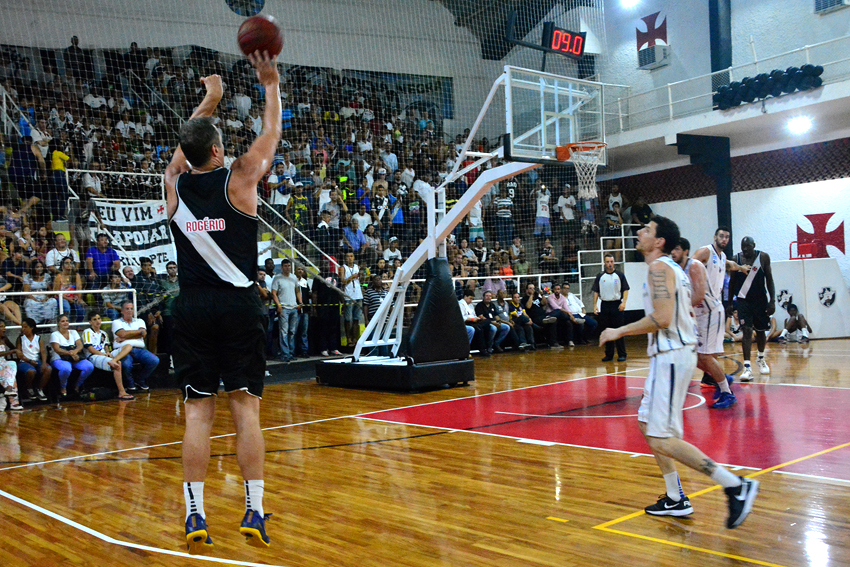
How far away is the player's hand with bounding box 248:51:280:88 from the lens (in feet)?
10.9

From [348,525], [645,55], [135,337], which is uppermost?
[645,55]

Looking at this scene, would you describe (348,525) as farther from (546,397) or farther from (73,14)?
(73,14)

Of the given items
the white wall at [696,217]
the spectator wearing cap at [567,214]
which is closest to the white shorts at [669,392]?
the spectator wearing cap at [567,214]

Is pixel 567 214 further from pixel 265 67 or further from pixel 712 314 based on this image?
pixel 265 67

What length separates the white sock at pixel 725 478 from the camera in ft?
12.8

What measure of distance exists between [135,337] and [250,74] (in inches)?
295

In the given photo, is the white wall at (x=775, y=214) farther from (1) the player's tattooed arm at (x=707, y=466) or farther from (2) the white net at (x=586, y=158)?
(1) the player's tattooed arm at (x=707, y=466)

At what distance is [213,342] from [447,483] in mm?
2466

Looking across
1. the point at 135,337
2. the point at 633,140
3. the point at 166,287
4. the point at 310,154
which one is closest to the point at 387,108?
the point at 310,154

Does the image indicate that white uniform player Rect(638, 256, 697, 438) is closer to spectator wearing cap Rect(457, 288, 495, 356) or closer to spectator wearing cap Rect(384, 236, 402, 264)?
spectator wearing cap Rect(457, 288, 495, 356)

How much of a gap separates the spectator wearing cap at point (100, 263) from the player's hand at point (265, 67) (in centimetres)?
894

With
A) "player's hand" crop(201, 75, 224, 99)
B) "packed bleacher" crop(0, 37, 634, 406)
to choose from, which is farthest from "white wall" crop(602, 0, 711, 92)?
"player's hand" crop(201, 75, 224, 99)

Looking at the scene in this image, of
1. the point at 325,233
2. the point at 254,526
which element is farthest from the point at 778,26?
the point at 254,526

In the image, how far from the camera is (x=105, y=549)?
13.3 ft
